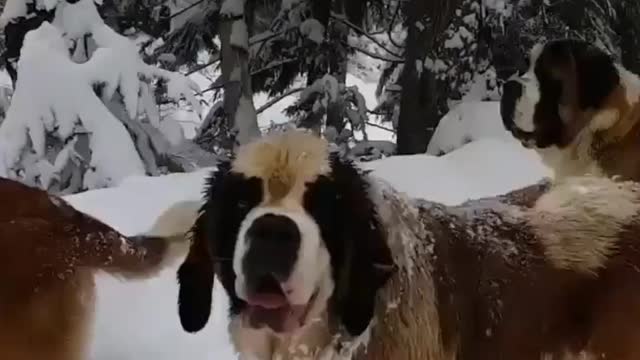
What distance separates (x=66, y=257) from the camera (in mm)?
3785

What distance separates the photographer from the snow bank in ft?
16.1

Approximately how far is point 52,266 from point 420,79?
33.9 ft

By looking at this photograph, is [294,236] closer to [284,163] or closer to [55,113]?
[284,163]

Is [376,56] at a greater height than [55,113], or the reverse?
[376,56]

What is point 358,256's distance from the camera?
290 cm

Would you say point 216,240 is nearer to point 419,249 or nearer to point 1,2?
point 419,249

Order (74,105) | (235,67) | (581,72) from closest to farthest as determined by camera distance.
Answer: (581,72), (74,105), (235,67)

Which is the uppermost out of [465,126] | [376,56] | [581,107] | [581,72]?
[376,56]

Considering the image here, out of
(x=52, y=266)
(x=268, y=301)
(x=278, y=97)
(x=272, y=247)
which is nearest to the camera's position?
(x=272, y=247)

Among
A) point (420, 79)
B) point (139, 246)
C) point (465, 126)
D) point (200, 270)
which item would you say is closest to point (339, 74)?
point (420, 79)

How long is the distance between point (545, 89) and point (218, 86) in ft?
31.7

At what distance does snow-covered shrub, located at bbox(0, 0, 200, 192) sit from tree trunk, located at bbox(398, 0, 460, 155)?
150 inches

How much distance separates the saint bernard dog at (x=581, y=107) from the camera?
5648mm

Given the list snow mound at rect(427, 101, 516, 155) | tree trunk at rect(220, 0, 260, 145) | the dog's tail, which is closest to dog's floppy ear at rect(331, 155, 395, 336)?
the dog's tail
